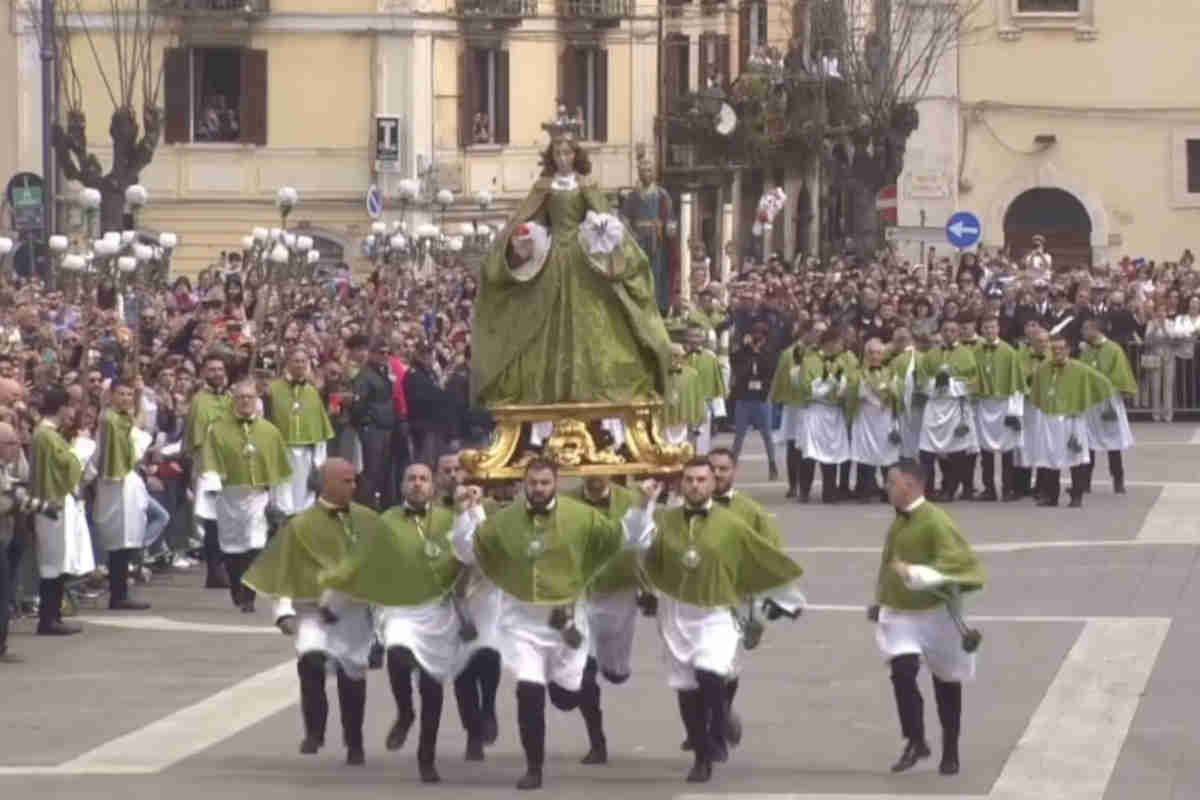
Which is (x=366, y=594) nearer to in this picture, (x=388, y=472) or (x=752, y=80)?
(x=388, y=472)

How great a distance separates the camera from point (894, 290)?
4197 centimetres

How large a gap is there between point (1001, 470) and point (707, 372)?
2979 mm

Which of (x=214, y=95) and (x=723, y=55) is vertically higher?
(x=723, y=55)

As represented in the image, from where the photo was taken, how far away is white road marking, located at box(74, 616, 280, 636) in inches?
931

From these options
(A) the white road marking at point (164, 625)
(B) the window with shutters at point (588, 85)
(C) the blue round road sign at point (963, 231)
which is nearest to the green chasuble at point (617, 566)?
(A) the white road marking at point (164, 625)

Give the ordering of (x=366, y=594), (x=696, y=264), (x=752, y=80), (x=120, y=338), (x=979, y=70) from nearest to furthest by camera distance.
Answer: (x=366, y=594) < (x=120, y=338) < (x=696, y=264) < (x=979, y=70) < (x=752, y=80)

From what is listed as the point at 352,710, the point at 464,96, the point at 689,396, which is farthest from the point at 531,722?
the point at 464,96

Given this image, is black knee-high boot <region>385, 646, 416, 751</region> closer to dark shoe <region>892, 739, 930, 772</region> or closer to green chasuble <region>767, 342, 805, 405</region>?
dark shoe <region>892, 739, 930, 772</region>

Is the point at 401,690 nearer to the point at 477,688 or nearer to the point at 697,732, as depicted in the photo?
the point at 477,688

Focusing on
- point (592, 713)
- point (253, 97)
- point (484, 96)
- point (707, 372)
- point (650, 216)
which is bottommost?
point (592, 713)

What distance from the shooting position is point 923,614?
17250 mm

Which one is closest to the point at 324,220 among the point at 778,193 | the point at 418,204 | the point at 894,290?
the point at 418,204

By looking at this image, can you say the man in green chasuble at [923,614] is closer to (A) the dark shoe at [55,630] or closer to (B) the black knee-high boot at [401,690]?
(B) the black knee-high boot at [401,690]

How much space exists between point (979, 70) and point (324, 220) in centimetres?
1084
